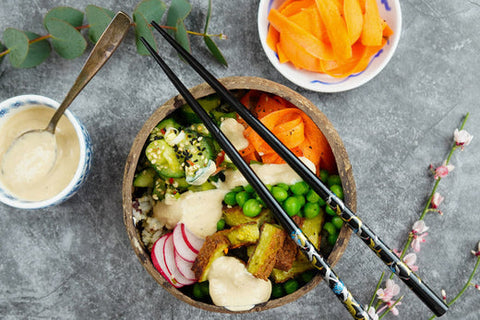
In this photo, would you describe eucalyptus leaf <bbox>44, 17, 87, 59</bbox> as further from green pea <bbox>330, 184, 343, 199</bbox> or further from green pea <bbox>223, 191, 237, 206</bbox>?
green pea <bbox>330, 184, 343, 199</bbox>

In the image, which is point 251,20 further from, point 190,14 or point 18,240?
point 18,240

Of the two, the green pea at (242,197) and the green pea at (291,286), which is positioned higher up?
the green pea at (242,197)

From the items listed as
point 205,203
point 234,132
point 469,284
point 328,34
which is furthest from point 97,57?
point 469,284

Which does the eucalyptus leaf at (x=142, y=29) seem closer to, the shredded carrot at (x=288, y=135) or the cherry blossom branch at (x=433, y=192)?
the shredded carrot at (x=288, y=135)

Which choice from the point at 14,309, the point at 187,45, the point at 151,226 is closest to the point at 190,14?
the point at 187,45

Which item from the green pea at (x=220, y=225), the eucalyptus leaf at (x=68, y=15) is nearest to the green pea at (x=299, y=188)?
the green pea at (x=220, y=225)

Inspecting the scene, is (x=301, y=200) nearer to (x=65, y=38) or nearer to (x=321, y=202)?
(x=321, y=202)
